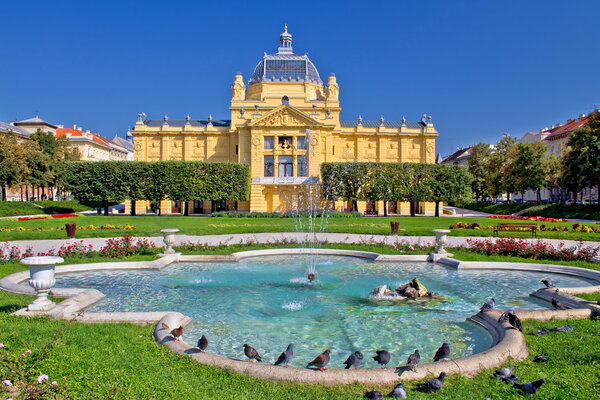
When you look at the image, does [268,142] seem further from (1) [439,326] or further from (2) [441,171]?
(1) [439,326]

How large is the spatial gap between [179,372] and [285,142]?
4945 cm

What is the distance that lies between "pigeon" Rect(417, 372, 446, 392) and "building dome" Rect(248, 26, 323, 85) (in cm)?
5963

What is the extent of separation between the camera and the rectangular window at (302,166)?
54.0 metres

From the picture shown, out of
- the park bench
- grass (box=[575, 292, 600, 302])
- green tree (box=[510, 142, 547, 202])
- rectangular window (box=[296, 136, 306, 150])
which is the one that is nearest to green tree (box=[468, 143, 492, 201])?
green tree (box=[510, 142, 547, 202])

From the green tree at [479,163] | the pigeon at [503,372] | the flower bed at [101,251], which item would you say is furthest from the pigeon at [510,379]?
the green tree at [479,163]

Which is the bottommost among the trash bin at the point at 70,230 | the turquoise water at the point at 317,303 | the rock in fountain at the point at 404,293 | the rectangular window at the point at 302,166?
the turquoise water at the point at 317,303

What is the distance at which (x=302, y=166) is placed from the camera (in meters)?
54.1

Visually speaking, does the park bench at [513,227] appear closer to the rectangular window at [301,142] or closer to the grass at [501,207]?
the grass at [501,207]

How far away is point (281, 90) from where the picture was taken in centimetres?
6141

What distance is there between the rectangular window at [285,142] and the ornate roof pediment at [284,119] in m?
2.00

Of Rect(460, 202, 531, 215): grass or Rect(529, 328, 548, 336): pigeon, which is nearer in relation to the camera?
Rect(529, 328, 548, 336): pigeon

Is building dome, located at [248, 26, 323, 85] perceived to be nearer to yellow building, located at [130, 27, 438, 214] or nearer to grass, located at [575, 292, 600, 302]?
yellow building, located at [130, 27, 438, 214]

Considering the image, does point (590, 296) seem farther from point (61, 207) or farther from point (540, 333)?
point (61, 207)

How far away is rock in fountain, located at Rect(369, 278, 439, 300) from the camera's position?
437 inches
